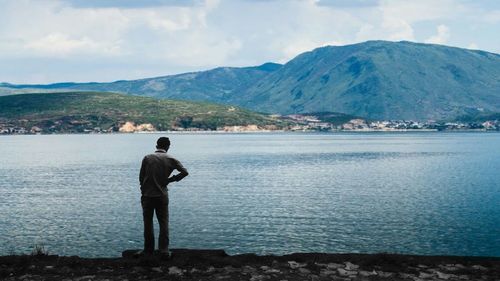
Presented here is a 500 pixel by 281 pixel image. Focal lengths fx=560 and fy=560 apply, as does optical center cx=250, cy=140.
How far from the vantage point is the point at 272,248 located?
39.5m

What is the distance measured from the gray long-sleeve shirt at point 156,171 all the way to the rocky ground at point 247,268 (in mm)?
2665

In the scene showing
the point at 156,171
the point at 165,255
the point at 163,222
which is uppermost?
the point at 156,171

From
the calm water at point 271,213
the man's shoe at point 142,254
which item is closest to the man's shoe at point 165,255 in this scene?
the man's shoe at point 142,254

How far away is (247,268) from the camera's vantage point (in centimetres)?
2152

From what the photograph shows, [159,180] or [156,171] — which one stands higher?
[156,171]

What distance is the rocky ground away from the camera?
66.8 feet

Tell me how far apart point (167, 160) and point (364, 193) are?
189 ft

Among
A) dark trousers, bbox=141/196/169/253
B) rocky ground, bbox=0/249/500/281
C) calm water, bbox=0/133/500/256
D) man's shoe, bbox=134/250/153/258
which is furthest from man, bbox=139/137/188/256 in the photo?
calm water, bbox=0/133/500/256

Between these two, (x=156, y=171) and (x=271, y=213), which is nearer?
(x=156, y=171)

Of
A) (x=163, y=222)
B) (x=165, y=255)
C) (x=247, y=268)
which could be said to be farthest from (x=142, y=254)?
(x=247, y=268)

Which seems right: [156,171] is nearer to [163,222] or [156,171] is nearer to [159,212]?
[159,212]

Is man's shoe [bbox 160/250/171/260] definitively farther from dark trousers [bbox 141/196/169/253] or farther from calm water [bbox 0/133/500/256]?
calm water [bbox 0/133/500/256]

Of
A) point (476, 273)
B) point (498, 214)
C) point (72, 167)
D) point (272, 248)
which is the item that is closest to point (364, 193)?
point (498, 214)

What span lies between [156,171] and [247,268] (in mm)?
5135
